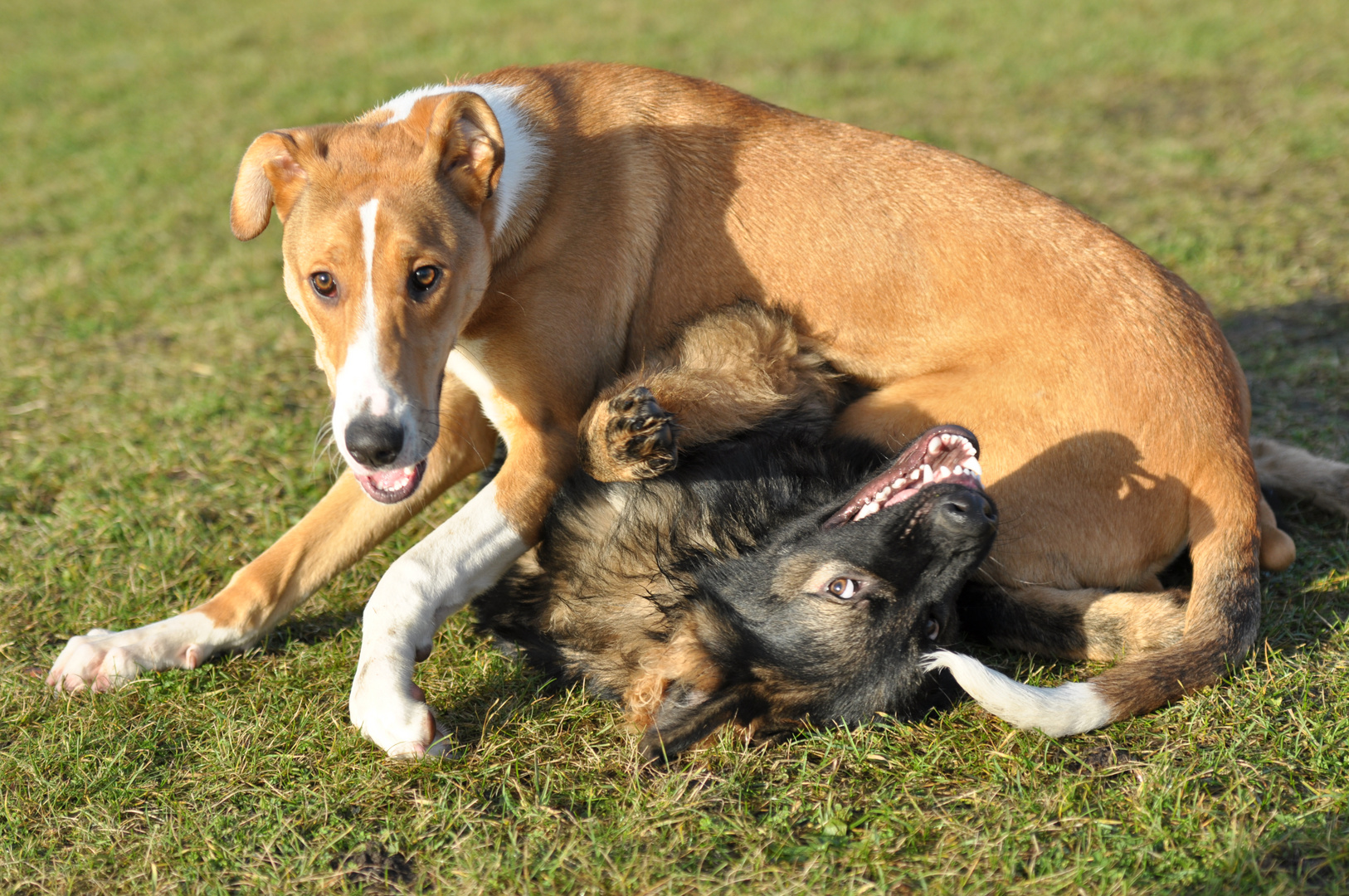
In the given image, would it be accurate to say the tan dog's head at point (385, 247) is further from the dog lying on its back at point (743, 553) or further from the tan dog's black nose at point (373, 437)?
the dog lying on its back at point (743, 553)

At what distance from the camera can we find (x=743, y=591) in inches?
122

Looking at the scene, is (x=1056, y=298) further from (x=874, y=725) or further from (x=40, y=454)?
(x=40, y=454)

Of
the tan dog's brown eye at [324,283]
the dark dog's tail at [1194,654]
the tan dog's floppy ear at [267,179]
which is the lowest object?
the dark dog's tail at [1194,654]

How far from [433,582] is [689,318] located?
1.21m

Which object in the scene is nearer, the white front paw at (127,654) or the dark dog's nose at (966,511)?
the dark dog's nose at (966,511)

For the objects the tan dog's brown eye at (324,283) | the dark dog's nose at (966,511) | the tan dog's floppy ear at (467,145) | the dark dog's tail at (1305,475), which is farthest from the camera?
the dark dog's tail at (1305,475)

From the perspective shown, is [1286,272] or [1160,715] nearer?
[1160,715]

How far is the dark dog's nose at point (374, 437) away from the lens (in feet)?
8.95

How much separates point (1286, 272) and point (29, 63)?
11.7 metres

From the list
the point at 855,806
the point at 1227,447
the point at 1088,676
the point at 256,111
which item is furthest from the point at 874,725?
the point at 256,111

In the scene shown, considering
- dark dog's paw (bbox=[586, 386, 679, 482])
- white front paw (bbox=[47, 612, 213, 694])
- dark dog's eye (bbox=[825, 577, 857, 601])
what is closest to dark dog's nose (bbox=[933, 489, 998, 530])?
dark dog's eye (bbox=[825, 577, 857, 601])

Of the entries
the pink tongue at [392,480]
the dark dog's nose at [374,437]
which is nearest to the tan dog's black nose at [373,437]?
the dark dog's nose at [374,437]

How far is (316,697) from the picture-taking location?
3.12 meters

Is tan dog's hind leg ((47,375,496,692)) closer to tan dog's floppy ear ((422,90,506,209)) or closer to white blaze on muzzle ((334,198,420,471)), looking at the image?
white blaze on muzzle ((334,198,420,471))
